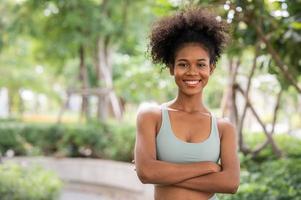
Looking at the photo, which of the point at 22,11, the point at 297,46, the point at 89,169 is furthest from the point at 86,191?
the point at 297,46

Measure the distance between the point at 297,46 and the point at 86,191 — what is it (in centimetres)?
550

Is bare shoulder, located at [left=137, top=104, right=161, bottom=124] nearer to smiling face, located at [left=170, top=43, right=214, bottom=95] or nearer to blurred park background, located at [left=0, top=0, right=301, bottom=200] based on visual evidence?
smiling face, located at [left=170, top=43, right=214, bottom=95]

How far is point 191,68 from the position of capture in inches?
92.6

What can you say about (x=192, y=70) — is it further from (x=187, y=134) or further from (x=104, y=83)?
(x=104, y=83)

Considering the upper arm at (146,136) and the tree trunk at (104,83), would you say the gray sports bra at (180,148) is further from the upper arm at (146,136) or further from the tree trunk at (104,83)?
the tree trunk at (104,83)

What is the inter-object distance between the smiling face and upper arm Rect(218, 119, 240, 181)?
23 cm

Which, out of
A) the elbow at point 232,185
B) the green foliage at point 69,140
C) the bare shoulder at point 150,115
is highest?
the bare shoulder at point 150,115

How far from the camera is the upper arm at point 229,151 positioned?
2.41 metres

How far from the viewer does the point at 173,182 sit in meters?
2.31

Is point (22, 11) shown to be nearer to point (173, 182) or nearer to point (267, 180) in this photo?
point (267, 180)

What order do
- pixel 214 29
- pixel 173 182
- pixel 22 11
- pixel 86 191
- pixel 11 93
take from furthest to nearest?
pixel 11 93 → pixel 22 11 → pixel 86 191 → pixel 214 29 → pixel 173 182

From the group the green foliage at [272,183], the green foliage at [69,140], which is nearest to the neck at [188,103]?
the green foliage at [272,183]

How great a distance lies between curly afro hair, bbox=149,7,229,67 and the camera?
2.44 metres

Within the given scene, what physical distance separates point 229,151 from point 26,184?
3413mm
